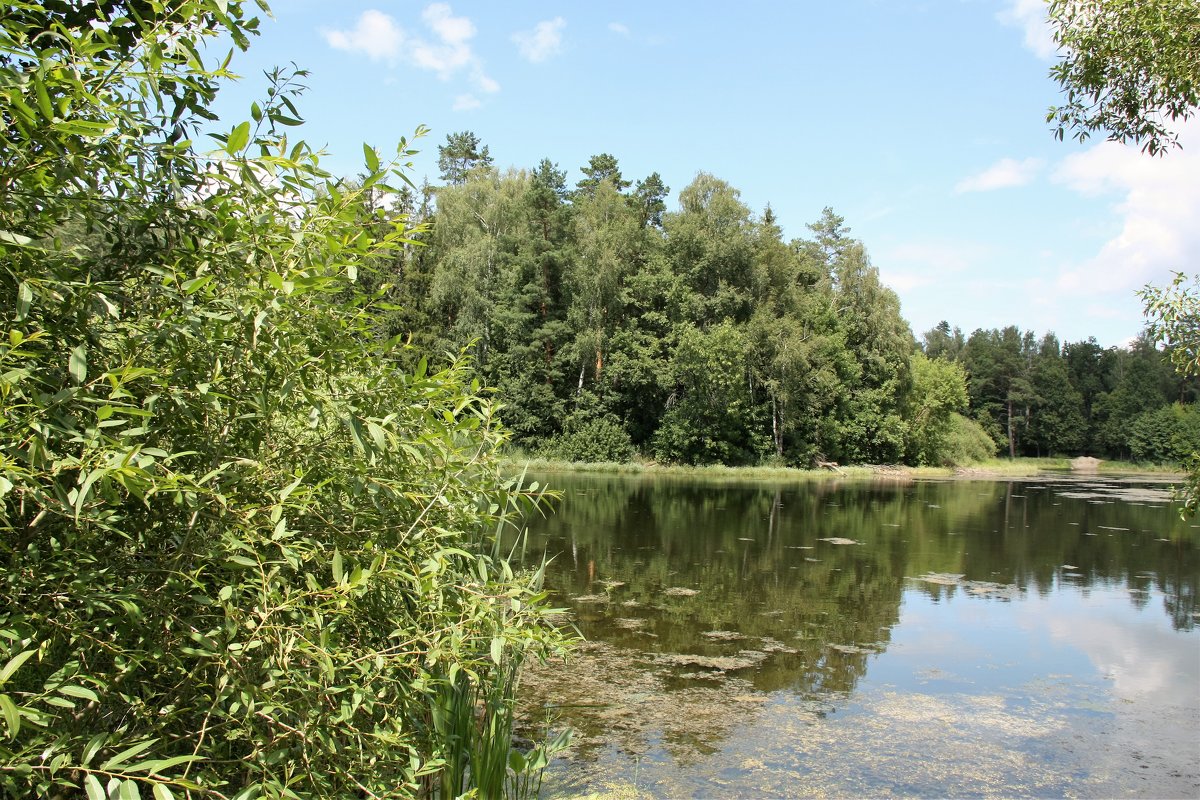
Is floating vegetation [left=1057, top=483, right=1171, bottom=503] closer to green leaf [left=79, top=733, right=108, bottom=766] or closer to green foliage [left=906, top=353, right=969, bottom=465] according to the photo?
green foliage [left=906, top=353, right=969, bottom=465]

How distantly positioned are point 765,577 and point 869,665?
418cm

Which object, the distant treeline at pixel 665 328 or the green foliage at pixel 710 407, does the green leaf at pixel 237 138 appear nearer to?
the distant treeline at pixel 665 328

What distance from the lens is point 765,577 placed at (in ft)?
39.8

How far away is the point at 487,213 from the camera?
43.0 metres

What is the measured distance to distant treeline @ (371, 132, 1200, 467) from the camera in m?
39.0

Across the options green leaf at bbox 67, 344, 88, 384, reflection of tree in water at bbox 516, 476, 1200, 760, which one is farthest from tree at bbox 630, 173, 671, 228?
green leaf at bbox 67, 344, 88, 384

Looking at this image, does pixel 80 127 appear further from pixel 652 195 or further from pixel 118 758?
pixel 652 195

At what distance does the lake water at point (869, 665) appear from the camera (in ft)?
17.8

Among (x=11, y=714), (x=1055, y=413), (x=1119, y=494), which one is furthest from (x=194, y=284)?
(x=1055, y=413)

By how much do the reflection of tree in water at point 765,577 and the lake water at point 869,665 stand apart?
0.15 ft

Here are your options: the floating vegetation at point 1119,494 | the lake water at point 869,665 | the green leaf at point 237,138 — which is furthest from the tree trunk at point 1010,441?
the green leaf at point 237,138

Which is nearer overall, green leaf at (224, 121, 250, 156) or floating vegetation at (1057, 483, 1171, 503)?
green leaf at (224, 121, 250, 156)

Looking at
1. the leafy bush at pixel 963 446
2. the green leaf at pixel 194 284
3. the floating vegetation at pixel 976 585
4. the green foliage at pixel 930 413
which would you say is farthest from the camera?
the leafy bush at pixel 963 446

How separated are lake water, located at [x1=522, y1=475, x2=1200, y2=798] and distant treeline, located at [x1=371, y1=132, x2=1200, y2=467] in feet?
70.7
